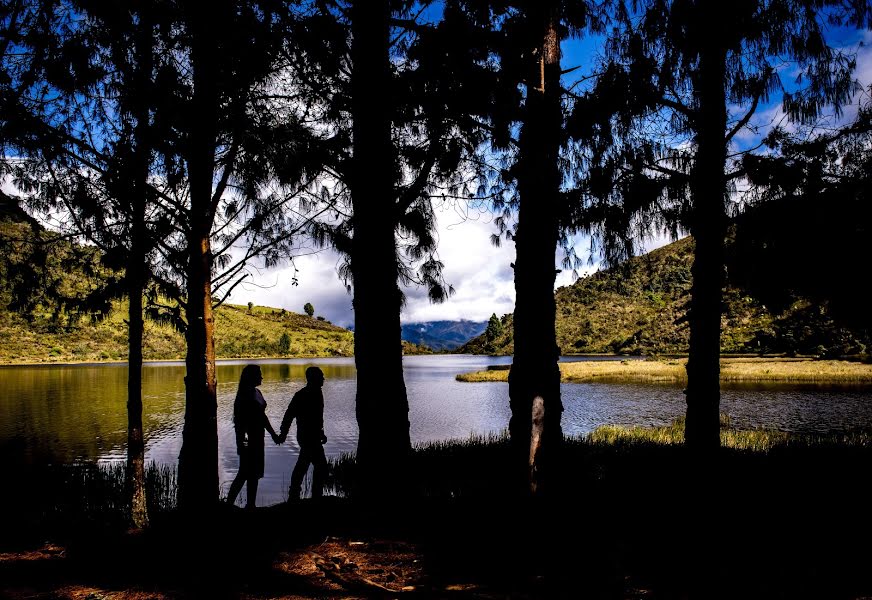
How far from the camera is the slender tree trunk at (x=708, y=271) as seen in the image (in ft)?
22.0

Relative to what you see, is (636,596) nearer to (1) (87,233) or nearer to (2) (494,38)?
(2) (494,38)

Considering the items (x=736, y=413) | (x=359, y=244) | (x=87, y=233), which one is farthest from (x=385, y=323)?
(x=736, y=413)

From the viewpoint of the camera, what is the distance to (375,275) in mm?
5086

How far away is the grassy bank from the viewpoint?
38.1m

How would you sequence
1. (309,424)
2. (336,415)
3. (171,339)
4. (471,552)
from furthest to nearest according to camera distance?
(171,339) → (336,415) → (309,424) → (471,552)

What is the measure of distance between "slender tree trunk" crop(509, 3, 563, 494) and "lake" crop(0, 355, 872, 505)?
7.79m

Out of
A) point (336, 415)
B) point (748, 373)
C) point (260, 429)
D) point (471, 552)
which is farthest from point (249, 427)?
point (748, 373)

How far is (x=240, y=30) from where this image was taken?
622 centimetres

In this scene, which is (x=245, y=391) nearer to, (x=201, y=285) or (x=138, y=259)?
(x=201, y=285)

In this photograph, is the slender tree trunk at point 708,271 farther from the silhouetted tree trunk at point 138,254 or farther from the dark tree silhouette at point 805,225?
the silhouetted tree trunk at point 138,254

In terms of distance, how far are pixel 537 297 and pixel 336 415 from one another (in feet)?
71.9

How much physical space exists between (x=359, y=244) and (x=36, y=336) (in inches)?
3977

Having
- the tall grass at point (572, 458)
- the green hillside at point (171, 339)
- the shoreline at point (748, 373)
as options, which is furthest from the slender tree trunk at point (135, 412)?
the green hillside at point (171, 339)

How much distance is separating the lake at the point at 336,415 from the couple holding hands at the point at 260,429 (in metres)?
4.33
